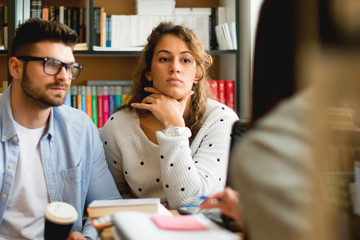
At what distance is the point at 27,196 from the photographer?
4.10ft

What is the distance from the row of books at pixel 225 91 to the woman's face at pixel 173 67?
824 millimetres

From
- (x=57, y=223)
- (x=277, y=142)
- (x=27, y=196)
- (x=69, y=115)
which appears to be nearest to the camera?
(x=277, y=142)

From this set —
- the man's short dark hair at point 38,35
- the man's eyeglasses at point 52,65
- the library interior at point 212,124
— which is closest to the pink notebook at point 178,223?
the library interior at point 212,124

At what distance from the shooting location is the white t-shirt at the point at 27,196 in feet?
3.99

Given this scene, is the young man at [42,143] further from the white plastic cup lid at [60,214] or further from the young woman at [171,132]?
the white plastic cup lid at [60,214]

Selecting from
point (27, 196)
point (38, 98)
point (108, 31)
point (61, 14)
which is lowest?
point (27, 196)

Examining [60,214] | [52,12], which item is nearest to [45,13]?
[52,12]

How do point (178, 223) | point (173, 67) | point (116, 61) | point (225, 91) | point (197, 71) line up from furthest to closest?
1. point (116, 61)
2. point (225, 91)
3. point (197, 71)
4. point (173, 67)
5. point (178, 223)

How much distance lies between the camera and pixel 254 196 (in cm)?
39

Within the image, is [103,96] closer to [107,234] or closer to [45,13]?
[45,13]

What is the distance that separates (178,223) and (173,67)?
1.00 metres

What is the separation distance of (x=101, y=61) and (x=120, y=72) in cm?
16

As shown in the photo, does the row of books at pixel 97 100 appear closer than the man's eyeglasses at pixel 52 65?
No

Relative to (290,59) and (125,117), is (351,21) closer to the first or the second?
(290,59)
